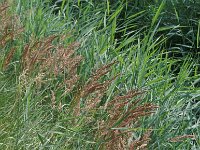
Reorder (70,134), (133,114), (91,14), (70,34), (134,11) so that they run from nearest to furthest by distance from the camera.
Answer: (133,114) → (70,134) → (70,34) → (91,14) → (134,11)

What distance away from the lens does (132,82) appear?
10.8 ft

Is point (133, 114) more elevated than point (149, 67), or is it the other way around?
point (133, 114)

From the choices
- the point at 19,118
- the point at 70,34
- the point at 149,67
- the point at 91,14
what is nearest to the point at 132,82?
the point at 149,67

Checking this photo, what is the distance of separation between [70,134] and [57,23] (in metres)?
1.74

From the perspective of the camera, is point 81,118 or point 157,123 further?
point 157,123

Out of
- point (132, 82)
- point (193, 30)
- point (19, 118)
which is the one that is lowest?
point (193, 30)

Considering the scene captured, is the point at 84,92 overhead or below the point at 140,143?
overhead

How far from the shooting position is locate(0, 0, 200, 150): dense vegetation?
241cm

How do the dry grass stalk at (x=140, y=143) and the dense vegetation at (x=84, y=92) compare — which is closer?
the dry grass stalk at (x=140, y=143)

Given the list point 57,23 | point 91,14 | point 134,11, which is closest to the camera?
point 57,23

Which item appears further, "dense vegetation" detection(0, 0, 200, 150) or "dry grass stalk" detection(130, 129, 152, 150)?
"dense vegetation" detection(0, 0, 200, 150)

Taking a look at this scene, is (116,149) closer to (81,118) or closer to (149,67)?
(81,118)

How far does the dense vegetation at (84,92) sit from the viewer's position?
7.92 ft

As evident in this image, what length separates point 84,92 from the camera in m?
2.36
